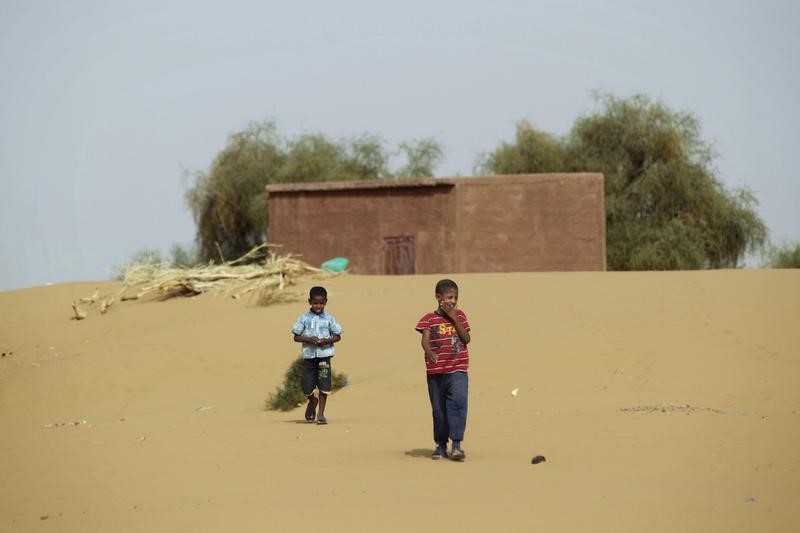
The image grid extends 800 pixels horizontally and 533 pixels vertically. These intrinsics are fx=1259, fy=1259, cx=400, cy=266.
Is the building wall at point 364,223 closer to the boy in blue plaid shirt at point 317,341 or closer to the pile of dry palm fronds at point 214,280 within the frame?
the pile of dry palm fronds at point 214,280

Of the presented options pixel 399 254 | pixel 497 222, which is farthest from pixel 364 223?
pixel 497 222

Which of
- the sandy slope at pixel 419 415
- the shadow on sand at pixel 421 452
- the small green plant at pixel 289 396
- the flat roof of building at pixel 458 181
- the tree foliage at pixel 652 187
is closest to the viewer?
the sandy slope at pixel 419 415

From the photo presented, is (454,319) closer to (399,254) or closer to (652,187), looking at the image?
(399,254)

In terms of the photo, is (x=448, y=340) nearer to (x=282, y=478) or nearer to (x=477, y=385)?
(x=282, y=478)

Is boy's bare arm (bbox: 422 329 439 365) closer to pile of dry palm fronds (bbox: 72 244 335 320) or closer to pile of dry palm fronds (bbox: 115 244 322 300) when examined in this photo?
pile of dry palm fronds (bbox: 72 244 335 320)

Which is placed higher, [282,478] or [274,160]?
[274,160]

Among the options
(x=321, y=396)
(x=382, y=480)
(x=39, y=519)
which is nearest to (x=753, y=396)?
(x=321, y=396)

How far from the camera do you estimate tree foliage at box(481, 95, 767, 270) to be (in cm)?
4162

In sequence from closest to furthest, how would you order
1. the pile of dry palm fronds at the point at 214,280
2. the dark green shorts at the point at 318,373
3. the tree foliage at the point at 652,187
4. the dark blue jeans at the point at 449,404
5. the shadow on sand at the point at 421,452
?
the dark blue jeans at the point at 449,404
the shadow on sand at the point at 421,452
the dark green shorts at the point at 318,373
the pile of dry palm fronds at the point at 214,280
the tree foliage at the point at 652,187

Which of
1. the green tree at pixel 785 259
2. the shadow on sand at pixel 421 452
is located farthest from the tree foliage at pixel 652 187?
the shadow on sand at pixel 421 452

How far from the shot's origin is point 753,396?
14680 millimetres

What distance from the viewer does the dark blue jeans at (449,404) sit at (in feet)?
32.1

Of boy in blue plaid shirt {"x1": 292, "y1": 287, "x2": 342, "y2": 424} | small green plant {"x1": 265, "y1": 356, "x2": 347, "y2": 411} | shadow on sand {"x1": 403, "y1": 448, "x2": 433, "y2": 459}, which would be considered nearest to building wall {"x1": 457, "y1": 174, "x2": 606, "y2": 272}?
small green plant {"x1": 265, "y1": 356, "x2": 347, "y2": 411}

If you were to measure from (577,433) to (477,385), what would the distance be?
19.2 feet
